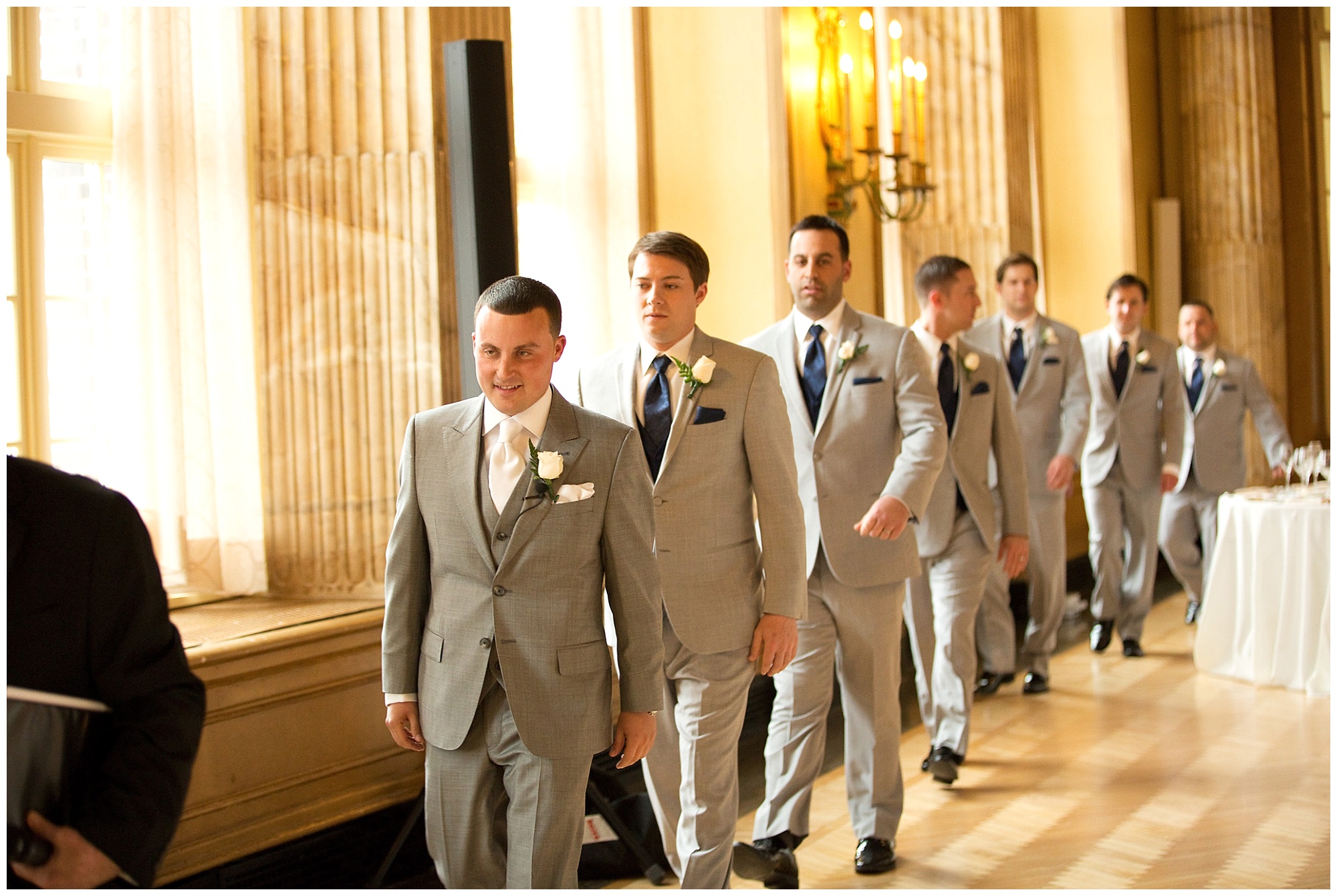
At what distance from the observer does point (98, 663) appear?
1.54 m

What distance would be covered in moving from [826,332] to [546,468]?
1602 mm

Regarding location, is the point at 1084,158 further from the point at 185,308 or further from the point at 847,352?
the point at 185,308

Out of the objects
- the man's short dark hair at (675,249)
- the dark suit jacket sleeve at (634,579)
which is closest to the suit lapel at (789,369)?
the man's short dark hair at (675,249)

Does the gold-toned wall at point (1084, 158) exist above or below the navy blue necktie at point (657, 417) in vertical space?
above

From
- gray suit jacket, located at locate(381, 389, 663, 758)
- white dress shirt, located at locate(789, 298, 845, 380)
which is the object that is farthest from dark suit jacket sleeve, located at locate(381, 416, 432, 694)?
white dress shirt, located at locate(789, 298, 845, 380)

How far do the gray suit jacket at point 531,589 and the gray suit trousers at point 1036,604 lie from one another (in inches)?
128

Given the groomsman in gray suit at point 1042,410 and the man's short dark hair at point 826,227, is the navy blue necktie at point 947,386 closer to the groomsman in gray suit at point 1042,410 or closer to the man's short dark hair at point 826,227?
the man's short dark hair at point 826,227

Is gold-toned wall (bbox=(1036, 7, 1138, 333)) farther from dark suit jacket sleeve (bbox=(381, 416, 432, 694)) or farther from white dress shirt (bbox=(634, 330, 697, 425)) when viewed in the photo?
dark suit jacket sleeve (bbox=(381, 416, 432, 694))

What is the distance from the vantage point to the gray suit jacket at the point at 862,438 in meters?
3.50

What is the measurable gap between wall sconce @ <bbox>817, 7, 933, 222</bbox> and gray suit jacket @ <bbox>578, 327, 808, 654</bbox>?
3.26 metres

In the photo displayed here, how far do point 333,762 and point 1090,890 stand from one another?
2.18 m

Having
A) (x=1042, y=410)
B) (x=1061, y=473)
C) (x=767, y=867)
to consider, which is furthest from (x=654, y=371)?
(x=1042, y=410)

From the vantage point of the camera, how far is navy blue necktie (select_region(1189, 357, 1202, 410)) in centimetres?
734

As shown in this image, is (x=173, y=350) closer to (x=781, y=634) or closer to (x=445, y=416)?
(x=445, y=416)
